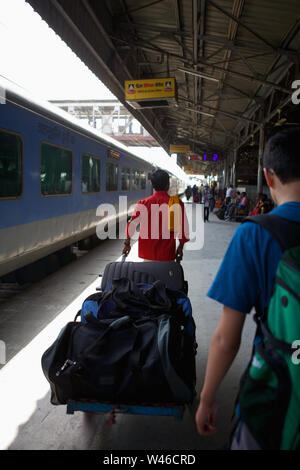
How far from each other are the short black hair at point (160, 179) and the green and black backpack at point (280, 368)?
2.52 meters

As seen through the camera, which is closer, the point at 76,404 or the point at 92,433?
the point at 76,404

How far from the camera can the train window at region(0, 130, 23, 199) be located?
4.75 m

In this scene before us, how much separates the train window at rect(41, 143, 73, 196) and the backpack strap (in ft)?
17.2

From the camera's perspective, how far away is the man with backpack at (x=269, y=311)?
1184 mm

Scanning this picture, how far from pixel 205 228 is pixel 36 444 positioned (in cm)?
1235

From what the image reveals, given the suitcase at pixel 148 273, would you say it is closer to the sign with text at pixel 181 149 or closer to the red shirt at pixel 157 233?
the red shirt at pixel 157 233

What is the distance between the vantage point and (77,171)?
25.6 ft

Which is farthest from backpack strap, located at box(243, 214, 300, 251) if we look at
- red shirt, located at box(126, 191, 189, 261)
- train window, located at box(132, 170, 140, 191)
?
train window, located at box(132, 170, 140, 191)

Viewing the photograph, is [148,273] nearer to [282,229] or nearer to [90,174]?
[282,229]

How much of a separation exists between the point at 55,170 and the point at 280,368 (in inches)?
235

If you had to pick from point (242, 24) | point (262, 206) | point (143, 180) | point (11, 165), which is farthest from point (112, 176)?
point (143, 180)

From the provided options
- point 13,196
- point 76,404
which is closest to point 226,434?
point 76,404

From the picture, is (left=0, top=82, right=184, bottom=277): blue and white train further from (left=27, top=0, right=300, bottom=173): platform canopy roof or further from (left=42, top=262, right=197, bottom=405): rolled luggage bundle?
(left=42, top=262, right=197, bottom=405): rolled luggage bundle

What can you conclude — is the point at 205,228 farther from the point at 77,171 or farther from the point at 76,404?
the point at 76,404
